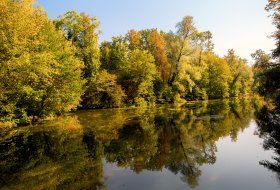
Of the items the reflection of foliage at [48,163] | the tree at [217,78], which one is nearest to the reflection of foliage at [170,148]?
the reflection of foliage at [48,163]

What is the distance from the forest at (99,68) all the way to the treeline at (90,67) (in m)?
0.08

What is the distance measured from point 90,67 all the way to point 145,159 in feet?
116

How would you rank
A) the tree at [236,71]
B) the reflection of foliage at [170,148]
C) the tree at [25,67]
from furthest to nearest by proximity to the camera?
the tree at [236,71], the tree at [25,67], the reflection of foliage at [170,148]

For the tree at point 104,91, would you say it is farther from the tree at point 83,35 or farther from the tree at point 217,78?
the tree at point 217,78

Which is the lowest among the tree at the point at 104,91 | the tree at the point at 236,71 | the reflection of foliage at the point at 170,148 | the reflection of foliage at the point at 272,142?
the reflection of foliage at the point at 170,148

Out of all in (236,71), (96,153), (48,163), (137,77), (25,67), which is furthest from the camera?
(236,71)

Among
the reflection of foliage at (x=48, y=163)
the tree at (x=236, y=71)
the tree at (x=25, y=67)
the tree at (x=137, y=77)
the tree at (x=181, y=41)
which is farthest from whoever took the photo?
the tree at (x=236, y=71)

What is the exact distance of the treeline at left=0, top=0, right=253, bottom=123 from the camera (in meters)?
20.9

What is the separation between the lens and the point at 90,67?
44562 mm

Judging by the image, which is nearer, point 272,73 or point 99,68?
point 272,73

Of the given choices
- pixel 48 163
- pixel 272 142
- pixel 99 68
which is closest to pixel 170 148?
pixel 272 142

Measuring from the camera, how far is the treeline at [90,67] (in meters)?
20.9

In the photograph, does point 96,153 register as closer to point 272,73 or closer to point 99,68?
point 272,73

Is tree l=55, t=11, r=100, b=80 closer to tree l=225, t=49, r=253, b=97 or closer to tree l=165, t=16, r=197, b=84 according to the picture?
tree l=165, t=16, r=197, b=84
